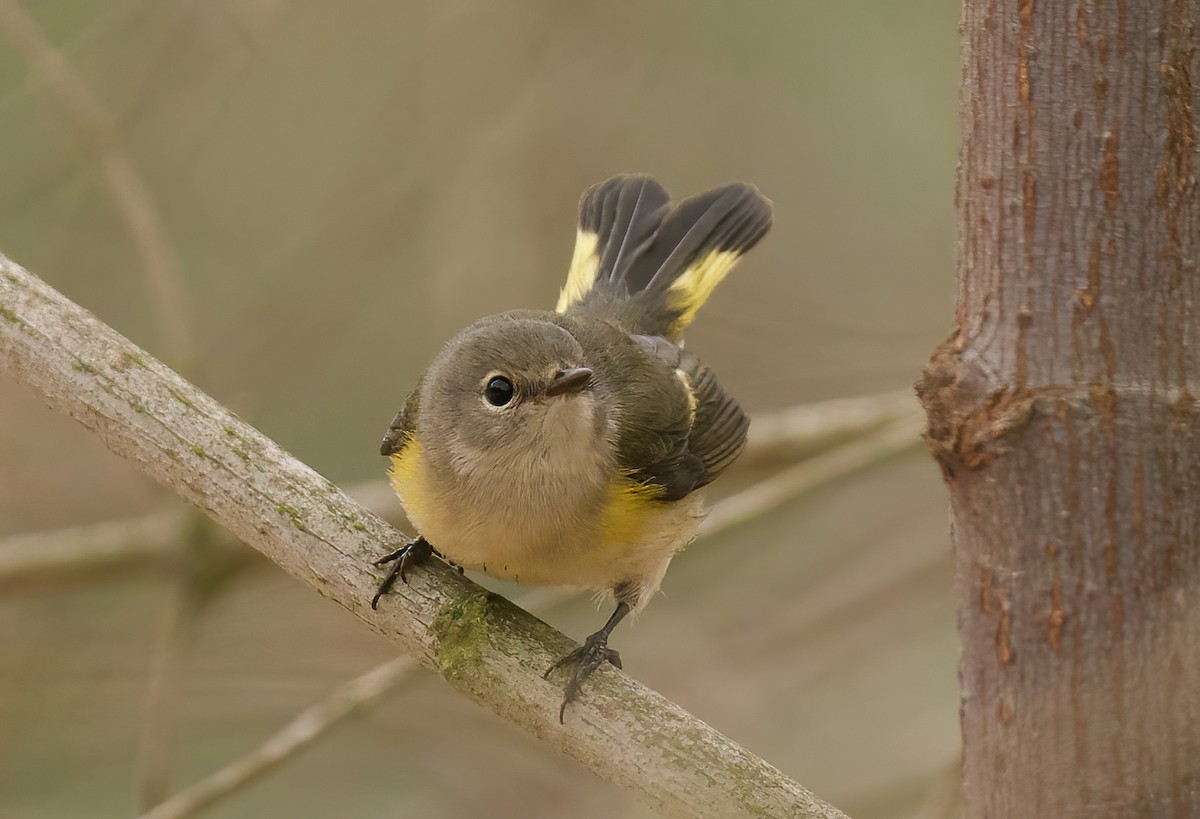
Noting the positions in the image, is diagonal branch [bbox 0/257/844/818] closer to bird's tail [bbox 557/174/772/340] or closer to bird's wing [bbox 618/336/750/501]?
bird's wing [bbox 618/336/750/501]

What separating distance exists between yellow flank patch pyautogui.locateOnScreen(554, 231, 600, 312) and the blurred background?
662 mm

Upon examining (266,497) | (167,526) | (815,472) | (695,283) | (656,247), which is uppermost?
(656,247)

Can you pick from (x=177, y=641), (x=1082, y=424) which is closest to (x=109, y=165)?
(x=177, y=641)

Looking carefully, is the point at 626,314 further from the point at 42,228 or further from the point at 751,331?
the point at 42,228

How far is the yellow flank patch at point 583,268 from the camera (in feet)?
14.7

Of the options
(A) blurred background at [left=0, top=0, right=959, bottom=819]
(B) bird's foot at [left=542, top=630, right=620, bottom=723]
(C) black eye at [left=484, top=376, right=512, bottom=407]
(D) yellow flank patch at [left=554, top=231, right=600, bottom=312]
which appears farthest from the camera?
(D) yellow flank patch at [left=554, top=231, right=600, bottom=312]

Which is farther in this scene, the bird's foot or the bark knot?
the bird's foot

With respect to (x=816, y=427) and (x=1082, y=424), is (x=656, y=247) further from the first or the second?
(x=1082, y=424)

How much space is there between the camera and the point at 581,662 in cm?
255

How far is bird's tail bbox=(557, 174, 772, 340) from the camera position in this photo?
4.34 meters

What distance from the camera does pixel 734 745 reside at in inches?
87.2

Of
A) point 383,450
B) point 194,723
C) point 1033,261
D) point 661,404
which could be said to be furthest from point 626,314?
point 1033,261

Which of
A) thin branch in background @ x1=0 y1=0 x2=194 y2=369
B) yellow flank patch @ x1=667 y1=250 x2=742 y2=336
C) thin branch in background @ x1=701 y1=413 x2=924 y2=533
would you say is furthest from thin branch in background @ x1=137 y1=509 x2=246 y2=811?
yellow flank patch @ x1=667 y1=250 x2=742 y2=336

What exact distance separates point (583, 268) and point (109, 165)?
1.66 meters
